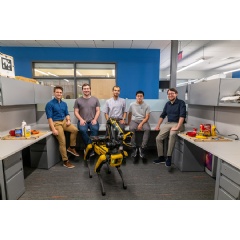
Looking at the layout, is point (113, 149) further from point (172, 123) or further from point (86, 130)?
point (172, 123)

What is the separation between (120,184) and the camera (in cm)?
239

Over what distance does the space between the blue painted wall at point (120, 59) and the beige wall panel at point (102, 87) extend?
1.03ft

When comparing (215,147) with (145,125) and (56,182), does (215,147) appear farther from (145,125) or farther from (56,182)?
(56,182)

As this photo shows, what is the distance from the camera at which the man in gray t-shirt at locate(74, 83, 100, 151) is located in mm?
3139

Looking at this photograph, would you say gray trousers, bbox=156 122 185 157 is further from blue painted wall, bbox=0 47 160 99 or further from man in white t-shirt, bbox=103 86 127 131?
blue painted wall, bbox=0 47 160 99

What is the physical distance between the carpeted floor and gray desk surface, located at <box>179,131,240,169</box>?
0.65 meters

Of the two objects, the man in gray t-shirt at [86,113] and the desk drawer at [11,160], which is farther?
the man in gray t-shirt at [86,113]

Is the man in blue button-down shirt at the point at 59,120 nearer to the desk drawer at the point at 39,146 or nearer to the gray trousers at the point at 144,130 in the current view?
the desk drawer at the point at 39,146

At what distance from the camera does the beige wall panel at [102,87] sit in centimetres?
553

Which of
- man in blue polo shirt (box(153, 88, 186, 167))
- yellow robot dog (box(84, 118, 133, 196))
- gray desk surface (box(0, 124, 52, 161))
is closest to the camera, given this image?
gray desk surface (box(0, 124, 52, 161))

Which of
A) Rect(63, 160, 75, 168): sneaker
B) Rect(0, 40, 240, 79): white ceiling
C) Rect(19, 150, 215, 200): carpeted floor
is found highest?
Rect(0, 40, 240, 79): white ceiling

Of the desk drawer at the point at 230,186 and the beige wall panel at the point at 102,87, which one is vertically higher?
the beige wall panel at the point at 102,87

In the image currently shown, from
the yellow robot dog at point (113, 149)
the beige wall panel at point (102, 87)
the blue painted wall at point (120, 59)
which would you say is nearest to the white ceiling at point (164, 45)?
the blue painted wall at point (120, 59)

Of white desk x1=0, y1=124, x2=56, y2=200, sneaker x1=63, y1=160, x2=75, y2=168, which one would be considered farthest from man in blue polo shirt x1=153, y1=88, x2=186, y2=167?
white desk x1=0, y1=124, x2=56, y2=200
